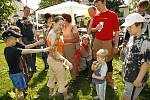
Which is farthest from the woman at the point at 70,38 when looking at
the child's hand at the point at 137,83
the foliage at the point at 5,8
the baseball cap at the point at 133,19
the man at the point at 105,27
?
the foliage at the point at 5,8

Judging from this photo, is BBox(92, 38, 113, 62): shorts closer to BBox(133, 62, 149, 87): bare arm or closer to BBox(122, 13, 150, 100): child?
BBox(122, 13, 150, 100): child

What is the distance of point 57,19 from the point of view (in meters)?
6.29

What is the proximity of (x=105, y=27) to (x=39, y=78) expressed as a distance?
121 inches

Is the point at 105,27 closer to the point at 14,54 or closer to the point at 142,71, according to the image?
the point at 14,54

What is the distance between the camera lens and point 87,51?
30.9 ft

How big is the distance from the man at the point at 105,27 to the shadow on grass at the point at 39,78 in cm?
219

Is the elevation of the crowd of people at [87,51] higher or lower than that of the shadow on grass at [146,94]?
higher

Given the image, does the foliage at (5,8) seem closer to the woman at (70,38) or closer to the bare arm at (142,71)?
the woman at (70,38)

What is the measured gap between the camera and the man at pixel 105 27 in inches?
285

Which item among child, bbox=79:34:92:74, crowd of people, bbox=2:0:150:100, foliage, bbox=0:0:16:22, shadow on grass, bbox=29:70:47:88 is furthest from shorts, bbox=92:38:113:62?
foliage, bbox=0:0:16:22

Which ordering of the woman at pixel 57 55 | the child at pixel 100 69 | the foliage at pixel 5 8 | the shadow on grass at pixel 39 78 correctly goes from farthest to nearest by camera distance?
the foliage at pixel 5 8, the shadow on grass at pixel 39 78, the woman at pixel 57 55, the child at pixel 100 69

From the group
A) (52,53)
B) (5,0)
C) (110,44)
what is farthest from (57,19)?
(5,0)

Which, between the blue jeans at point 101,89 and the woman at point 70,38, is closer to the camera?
the blue jeans at point 101,89

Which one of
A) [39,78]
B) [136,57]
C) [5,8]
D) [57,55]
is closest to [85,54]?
[39,78]
